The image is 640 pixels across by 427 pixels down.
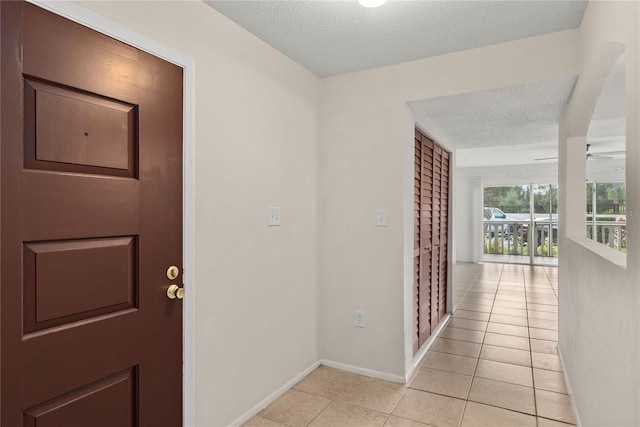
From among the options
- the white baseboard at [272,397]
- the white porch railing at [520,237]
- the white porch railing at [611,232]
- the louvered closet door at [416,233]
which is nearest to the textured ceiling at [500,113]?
the louvered closet door at [416,233]

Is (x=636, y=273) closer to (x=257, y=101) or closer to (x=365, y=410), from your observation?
(x=365, y=410)

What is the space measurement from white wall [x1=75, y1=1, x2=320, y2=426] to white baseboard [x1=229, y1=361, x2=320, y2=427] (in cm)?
3

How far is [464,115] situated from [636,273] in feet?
7.14

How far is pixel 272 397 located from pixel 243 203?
1.27 m

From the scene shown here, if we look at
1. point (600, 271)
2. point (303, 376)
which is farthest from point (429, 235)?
point (600, 271)

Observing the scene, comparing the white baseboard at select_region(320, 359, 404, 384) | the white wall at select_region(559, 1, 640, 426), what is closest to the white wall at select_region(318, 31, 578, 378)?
the white baseboard at select_region(320, 359, 404, 384)

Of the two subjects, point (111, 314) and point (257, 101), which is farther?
point (257, 101)

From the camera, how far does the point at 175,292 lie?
1785 millimetres

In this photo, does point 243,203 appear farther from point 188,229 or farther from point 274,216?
point 188,229

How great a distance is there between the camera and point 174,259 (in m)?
1.79

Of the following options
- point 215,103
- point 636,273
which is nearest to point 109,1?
point 215,103

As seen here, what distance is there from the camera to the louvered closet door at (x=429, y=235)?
3.18 metres

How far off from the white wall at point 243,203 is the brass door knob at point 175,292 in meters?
0.12

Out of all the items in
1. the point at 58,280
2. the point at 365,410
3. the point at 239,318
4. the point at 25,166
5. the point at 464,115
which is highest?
the point at 464,115
